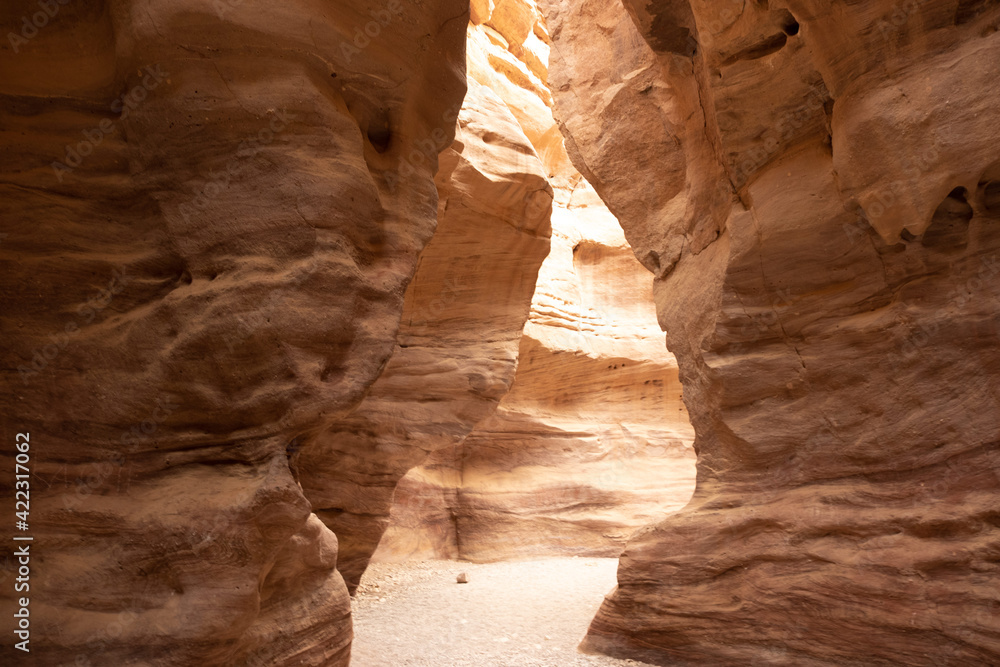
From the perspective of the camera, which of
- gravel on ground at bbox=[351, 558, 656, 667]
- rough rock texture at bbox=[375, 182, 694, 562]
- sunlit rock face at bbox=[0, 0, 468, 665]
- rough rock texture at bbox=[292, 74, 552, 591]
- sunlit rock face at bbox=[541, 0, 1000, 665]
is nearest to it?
sunlit rock face at bbox=[0, 0, 468, 665]

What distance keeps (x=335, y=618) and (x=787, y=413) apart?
3799 millimetres

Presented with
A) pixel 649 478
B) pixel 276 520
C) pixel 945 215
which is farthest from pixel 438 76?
pixel 649 478

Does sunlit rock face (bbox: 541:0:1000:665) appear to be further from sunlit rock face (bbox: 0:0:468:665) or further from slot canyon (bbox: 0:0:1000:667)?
sunlit rock face (bbox: 0:0:468:665)

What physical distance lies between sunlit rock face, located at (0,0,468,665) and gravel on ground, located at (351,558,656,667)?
1990 millimetres

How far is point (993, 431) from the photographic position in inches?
182

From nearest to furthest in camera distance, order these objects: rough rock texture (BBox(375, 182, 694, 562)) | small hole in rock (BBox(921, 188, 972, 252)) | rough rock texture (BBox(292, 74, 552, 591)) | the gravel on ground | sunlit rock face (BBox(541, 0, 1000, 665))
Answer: sunlit rock face (BBox(541, 0, 1000, 665)), small hole in rock (BBox(921, 188, 972, 252)), the gravel on ground, rough rock texture (BBox(292, 74, 552, 591)), rough rock texture (BBox(375, 182, 694, 562))

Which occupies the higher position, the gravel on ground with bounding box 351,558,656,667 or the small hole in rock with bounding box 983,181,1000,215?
the small hole in rock with bounding box 983,181,1000,215

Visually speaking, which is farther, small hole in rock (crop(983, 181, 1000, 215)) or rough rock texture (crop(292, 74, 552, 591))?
rough rock texture (crop(292, 74, 552, 591))

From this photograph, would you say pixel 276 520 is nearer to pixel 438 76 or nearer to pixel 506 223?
pixel 438 76

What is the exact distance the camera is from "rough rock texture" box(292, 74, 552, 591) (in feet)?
26.5

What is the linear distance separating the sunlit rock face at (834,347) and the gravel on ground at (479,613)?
0.66m

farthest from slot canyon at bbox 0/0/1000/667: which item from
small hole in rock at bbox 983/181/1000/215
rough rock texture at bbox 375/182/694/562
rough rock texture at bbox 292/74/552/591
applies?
rough rock texture at bbox 375/182/694/562

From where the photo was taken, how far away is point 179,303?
4.01 m

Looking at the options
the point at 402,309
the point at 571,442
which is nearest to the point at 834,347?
the point at 402,309
